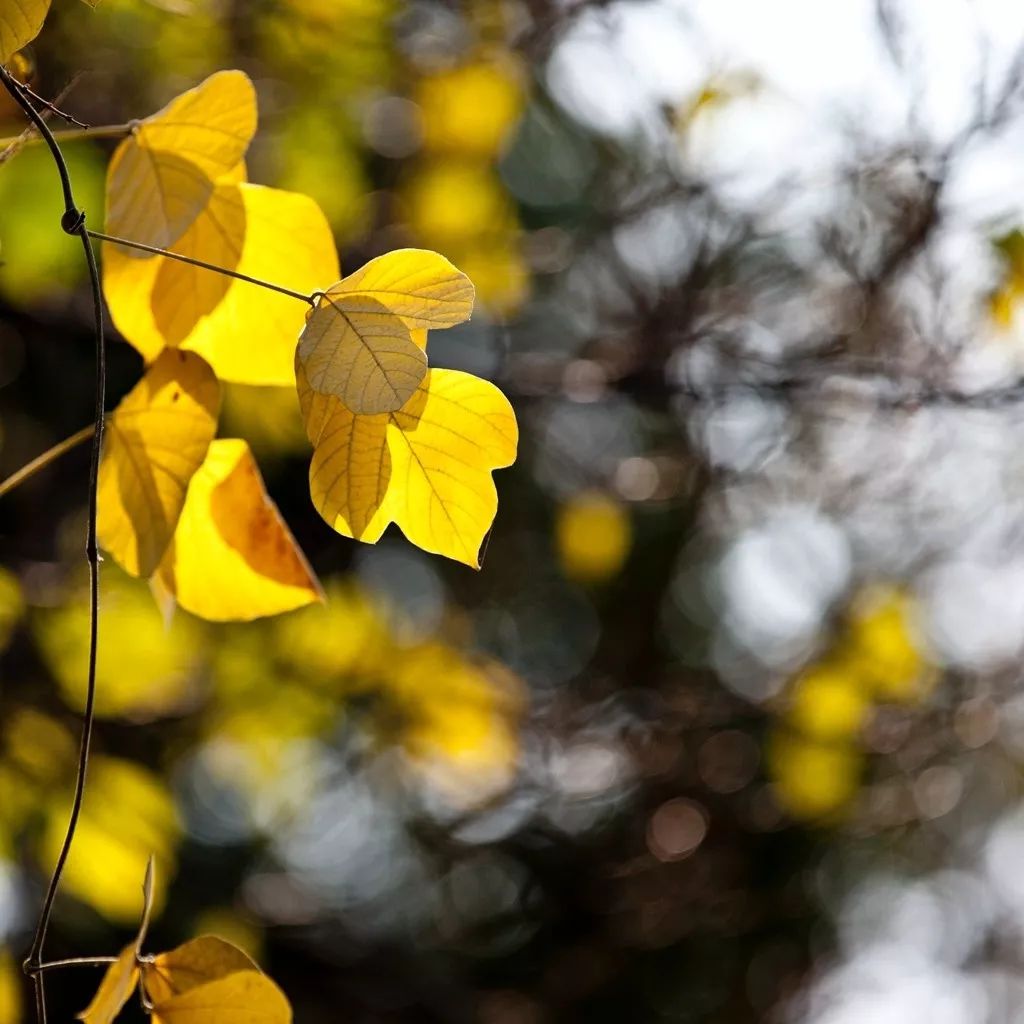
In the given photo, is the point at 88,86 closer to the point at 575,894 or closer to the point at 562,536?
the point at 562,536

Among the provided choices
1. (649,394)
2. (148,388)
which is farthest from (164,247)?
(649,394)

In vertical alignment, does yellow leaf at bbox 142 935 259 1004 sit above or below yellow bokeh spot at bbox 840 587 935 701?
above

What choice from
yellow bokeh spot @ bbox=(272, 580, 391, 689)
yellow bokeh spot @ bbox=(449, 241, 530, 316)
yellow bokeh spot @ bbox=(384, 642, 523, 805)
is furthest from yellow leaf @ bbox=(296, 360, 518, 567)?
yellow bokeh spot @ bbox=(384, 642, 523, 805)

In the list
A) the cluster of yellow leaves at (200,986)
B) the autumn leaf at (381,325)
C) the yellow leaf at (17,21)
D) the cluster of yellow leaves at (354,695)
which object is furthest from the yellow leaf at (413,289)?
the cluster of yellow leaves at (354,695)

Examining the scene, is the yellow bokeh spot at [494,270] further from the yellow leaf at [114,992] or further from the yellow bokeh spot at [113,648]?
the yellow leaf at [114,992]

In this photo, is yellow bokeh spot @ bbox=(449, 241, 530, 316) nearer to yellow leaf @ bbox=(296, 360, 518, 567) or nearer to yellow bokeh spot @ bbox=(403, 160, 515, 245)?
yellow bokeh spot @ bbox=(403, 160, 515, 245)

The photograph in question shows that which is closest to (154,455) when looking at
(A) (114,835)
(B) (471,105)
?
(A) (114,835)

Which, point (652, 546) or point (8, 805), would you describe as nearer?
point (8, 805)

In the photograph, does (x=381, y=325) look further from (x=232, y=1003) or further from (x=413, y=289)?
(x=232, y=1003)
